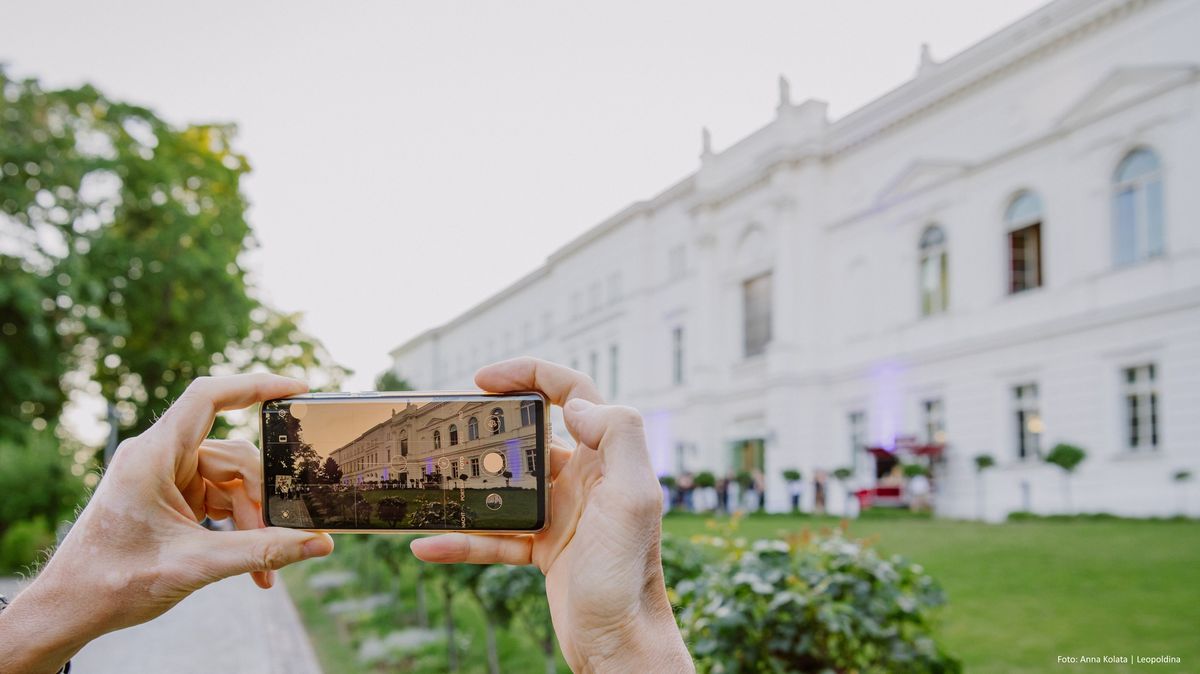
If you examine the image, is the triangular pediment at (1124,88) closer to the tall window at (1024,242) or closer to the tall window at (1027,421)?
the tall window at (1024,242)

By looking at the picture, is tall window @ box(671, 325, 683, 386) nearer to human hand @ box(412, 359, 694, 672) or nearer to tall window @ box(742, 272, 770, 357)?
tall window @ box(742, 272, 770, 357)

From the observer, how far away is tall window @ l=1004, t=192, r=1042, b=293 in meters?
23.5

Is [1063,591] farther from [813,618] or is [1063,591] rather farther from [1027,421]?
[1027,421]

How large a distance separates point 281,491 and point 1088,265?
2264cm

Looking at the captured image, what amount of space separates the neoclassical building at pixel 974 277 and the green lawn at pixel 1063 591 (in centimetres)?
630

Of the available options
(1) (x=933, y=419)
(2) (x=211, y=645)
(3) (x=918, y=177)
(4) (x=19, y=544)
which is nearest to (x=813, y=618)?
(2) (x=211, y=645)

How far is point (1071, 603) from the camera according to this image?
9320 millimetres

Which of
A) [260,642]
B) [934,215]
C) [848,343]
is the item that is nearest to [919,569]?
[260,642]

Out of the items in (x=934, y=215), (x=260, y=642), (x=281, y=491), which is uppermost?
(x=934, y=215)

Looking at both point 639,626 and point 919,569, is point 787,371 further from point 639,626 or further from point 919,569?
point 639,626

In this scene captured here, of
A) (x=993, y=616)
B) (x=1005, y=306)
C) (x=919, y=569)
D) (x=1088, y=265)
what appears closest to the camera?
(x=919, y=569)

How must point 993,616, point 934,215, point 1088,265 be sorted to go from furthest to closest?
1. point 934,215
2. point 1088,265
3. point 993,616

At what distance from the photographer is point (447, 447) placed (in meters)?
2.07

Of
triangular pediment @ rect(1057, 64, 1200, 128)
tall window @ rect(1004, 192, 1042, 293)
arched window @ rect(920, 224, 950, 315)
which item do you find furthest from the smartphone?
arched window @ rect(920, 224, 950, 315)
